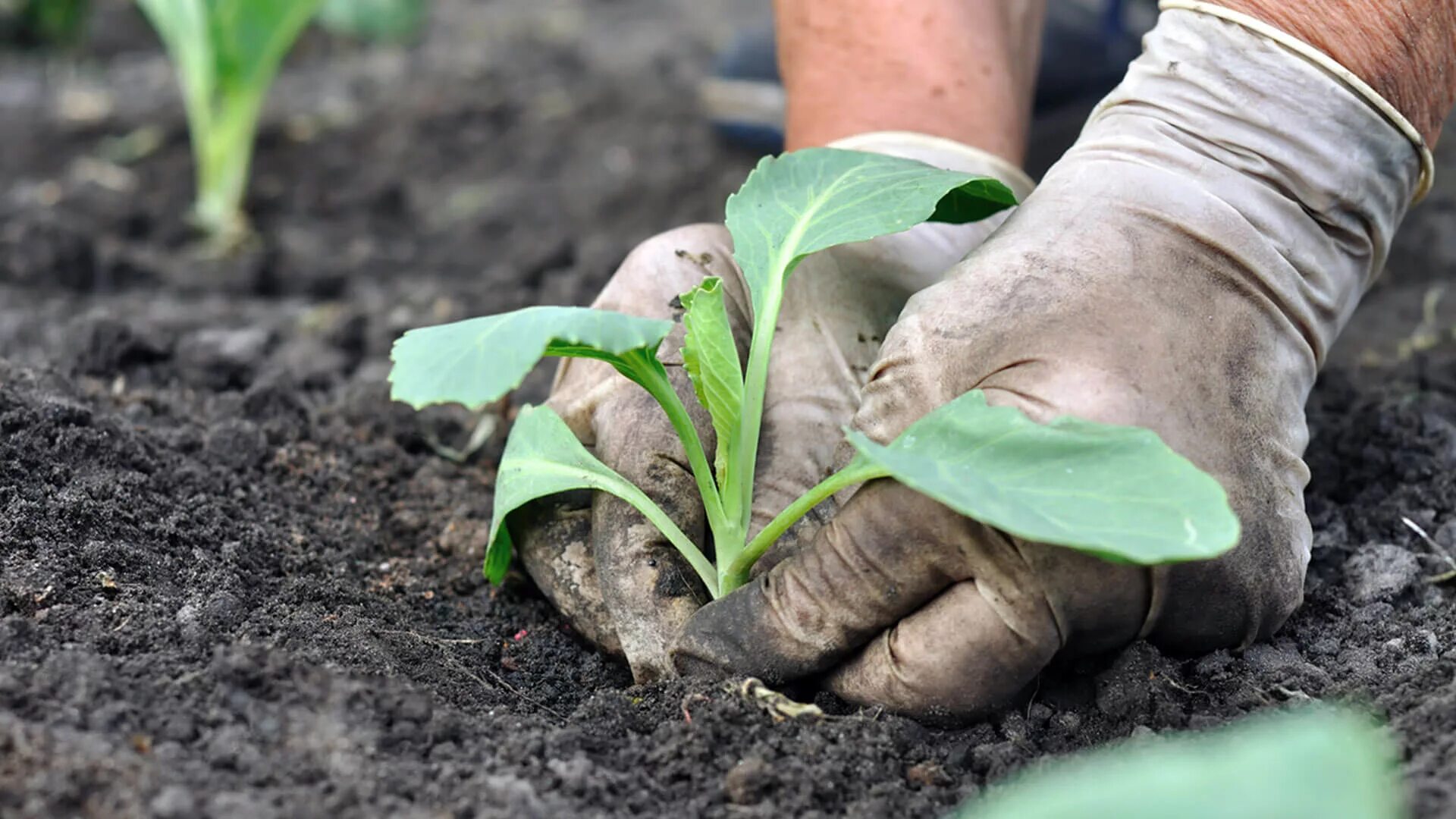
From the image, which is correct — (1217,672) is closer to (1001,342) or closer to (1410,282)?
(1001,342)

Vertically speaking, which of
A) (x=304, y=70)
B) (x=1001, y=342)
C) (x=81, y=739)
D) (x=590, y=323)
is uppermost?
(x=590, y=323)

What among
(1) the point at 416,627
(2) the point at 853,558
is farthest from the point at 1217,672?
(1) the point at 416,627

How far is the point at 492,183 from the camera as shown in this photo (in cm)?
362

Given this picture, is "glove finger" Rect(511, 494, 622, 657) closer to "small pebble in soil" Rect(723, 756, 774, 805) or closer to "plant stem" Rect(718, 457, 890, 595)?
"plant stem" Rect(718, 457, 890, 595)

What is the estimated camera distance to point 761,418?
152cm

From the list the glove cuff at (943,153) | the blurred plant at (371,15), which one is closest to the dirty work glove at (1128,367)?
the glove cuff at (943,153)

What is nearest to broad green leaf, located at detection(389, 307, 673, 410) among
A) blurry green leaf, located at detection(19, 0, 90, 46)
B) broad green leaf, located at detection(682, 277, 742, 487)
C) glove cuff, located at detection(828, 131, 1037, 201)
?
broad green leaf, located at detection(682, 277, 742, 487)

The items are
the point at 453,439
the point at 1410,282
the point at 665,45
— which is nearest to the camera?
the point at 453,439

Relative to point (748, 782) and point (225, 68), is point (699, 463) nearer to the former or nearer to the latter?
point (748, 782)

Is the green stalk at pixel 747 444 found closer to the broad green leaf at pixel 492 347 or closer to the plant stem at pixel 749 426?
the plant stem at pixel 749 426

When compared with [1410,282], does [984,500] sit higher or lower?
higher

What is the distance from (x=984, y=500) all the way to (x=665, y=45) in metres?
4.03

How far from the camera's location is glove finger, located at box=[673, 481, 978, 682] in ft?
4.09

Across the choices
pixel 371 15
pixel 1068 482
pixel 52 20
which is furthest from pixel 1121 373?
pixel 52 20
